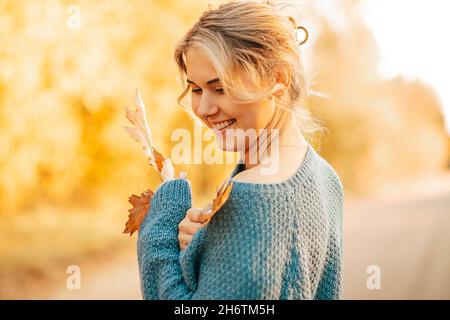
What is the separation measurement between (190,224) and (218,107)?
28cm

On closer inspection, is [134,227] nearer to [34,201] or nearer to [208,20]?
[208,20]

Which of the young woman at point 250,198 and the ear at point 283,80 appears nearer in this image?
the young woman at point 250,198

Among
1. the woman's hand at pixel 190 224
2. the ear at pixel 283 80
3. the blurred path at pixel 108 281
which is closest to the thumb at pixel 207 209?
the woman's hand at pixel 190 224

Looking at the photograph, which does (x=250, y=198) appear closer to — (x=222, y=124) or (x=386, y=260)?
(x=222, y=124)

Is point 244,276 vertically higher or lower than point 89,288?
higher

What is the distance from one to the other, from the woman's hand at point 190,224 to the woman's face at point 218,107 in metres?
0.21

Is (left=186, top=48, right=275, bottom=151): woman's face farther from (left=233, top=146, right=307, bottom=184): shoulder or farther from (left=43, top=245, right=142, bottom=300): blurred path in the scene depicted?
(left=43, top=245, right=142, bottom=300): blurred path

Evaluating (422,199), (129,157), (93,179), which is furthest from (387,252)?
(422,199)

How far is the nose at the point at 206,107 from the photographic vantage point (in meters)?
1.35

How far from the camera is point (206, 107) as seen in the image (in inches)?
53.7

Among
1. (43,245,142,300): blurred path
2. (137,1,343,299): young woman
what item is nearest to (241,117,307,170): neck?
(137,1,343,299): young woman

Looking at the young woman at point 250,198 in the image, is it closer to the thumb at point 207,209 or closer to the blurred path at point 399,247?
the thumb at point 207,209

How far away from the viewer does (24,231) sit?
6.95 metres

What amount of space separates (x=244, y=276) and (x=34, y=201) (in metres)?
7.09
